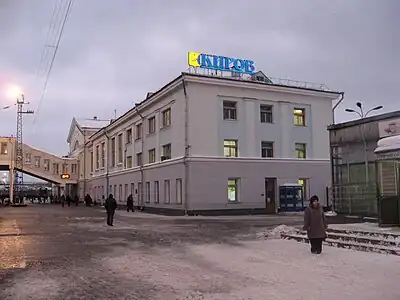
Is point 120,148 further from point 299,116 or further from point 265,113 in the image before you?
point 299,116

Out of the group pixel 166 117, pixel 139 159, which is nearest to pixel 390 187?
pixel 166 117

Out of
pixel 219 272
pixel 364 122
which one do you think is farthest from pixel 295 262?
pixel 364 122

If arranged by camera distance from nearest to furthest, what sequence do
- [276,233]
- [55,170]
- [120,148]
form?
[276,233]
[120,148]
[55,170]

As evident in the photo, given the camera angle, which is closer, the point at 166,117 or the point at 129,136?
the point at 166,117

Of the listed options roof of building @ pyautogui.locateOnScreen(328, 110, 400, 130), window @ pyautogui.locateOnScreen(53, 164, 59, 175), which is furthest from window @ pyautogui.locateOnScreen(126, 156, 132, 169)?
roof of building @ pyautogui.locateOnScreen(328, 110, 400, 130)

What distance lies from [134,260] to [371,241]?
21.9ft

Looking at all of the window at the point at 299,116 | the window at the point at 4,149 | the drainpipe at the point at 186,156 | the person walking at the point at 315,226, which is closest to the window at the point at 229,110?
the drainpipe at the point at 186,156

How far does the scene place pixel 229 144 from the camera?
3459cm

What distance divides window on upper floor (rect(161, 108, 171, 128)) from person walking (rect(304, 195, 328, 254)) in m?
24.6

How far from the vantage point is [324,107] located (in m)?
39.1

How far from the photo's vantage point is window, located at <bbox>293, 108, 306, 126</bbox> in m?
37.9

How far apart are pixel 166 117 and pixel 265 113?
7891 millimetres

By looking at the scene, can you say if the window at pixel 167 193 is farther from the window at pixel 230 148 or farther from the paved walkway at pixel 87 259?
the paved walkway at pixel 87 259

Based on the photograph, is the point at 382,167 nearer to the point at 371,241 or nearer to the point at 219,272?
the point at 371,241
